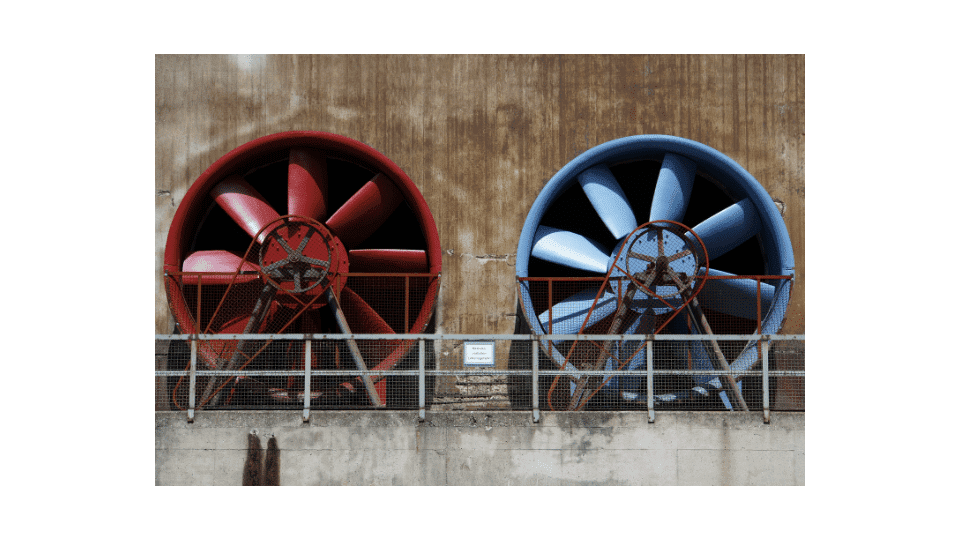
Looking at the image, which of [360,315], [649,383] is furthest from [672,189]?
[360,315]

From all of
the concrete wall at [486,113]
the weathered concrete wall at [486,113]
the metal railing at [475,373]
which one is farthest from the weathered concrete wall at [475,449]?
the concrete wall at [486,113]

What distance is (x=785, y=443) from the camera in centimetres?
933

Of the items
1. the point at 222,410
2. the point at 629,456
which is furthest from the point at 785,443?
the point at 222,410

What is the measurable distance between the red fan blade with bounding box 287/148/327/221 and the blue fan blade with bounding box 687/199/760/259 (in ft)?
15.1

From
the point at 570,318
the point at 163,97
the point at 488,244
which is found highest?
the point at 163,97

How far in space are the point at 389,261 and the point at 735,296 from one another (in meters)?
4.30

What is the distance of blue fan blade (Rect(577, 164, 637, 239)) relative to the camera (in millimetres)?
10336

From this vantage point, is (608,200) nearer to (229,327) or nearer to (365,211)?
(365,211)

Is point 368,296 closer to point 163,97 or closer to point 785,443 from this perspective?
point 163,97

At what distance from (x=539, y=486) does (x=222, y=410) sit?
11.7ft

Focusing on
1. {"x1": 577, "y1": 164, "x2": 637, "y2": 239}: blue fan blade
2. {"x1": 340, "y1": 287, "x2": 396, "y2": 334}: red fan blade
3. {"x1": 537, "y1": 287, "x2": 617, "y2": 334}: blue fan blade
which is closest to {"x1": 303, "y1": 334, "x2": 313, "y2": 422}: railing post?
{"x1": 340, "y1": 287, "x2": 396, "y2": 334}: red fan blade

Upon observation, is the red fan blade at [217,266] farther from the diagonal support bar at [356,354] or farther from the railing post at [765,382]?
the railing post at [765,382]

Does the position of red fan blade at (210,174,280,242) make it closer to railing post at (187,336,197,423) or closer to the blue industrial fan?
railing post at (187,336,197,423)

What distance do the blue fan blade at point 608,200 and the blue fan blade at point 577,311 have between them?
78 centimetres
